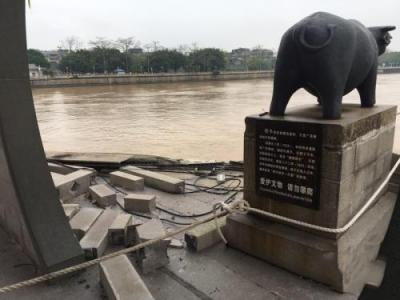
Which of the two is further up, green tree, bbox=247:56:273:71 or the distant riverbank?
green tree, bbox=247:56:273:71

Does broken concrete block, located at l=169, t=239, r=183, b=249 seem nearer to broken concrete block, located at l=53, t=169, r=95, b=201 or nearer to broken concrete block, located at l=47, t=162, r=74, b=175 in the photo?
broken concrete block, located at l=53, t=169, r=95, b=201

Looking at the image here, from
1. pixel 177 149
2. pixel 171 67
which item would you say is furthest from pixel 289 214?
pixel 171 67

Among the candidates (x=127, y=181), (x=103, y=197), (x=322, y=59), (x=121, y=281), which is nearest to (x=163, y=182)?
(x=127, y=181)

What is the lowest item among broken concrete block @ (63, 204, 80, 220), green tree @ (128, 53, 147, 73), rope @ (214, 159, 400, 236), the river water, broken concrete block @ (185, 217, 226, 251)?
the river water

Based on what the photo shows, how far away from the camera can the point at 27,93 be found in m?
2.64

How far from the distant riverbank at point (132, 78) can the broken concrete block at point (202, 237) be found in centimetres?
5203

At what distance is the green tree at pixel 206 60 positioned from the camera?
70.8 metres

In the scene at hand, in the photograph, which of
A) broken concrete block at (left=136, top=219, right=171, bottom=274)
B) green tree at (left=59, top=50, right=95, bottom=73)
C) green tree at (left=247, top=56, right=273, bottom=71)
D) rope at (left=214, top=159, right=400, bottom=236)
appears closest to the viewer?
rope at (left=214, top=159, right=400, bottom=236)

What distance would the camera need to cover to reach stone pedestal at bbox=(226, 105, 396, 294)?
8.79 feet

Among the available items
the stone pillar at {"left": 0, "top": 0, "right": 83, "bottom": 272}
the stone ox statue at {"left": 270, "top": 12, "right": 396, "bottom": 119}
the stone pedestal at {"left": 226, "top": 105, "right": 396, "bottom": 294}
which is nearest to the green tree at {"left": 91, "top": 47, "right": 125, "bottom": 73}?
the stone pillar at {"left": 0, "top": 0, "right": 83, "bottom": 272}

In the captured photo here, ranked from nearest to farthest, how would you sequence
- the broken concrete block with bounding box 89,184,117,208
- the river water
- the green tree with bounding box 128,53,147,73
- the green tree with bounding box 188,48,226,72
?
the broken concrete block with bounding box 89,184,117,208, the river water, the green tree with bounding box 128,53,147,73, the green tree with bounding box 188,48,226,72

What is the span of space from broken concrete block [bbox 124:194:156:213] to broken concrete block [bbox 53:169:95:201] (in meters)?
0.93

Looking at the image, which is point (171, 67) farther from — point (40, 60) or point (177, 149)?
point (177, 149)

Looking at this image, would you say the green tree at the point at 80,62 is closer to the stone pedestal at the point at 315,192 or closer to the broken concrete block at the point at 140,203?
the broken concrete block at the point at 140,203
